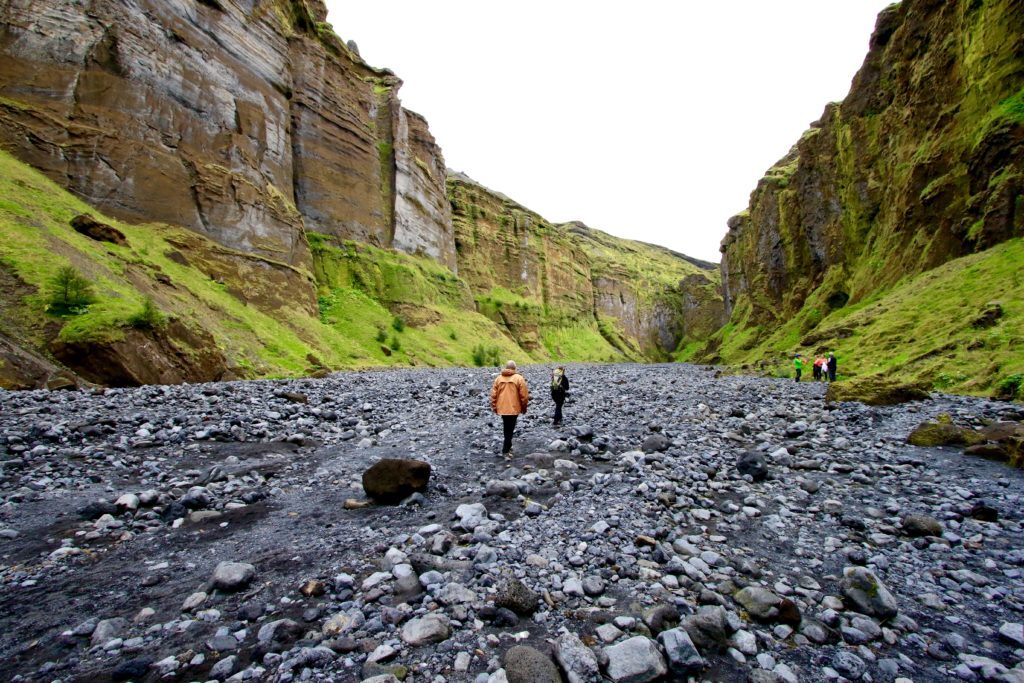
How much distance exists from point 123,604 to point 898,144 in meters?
48.7

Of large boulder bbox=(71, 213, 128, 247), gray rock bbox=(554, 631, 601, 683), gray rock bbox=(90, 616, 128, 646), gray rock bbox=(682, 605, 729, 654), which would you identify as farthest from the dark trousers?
large boulder bbox=(71, 213, 128, 247)

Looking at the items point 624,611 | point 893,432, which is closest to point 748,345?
point 893,432

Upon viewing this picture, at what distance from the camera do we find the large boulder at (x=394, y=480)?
6516mm

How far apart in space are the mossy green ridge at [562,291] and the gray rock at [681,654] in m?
72.7

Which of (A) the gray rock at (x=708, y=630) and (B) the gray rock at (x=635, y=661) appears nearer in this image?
(B) the gray rock at (x=635, y=661)

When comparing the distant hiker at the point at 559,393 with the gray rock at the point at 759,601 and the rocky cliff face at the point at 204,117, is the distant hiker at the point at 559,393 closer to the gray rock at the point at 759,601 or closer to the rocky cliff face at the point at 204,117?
the gray rock at the point at 759,601

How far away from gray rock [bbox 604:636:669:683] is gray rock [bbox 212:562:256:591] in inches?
140

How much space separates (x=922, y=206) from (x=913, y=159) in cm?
471

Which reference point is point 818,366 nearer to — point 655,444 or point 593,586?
point 655,444

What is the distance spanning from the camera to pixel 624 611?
153 inches

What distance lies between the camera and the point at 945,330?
1834cm

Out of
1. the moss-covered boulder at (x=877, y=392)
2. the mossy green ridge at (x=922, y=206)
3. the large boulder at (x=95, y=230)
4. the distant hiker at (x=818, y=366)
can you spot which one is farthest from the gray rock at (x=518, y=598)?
the large boulder at (x=95, y=230)

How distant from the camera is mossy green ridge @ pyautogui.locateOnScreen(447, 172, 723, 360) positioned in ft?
259

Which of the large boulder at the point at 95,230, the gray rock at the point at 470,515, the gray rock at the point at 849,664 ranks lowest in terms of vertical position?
the gray rock at the point at 849,664
